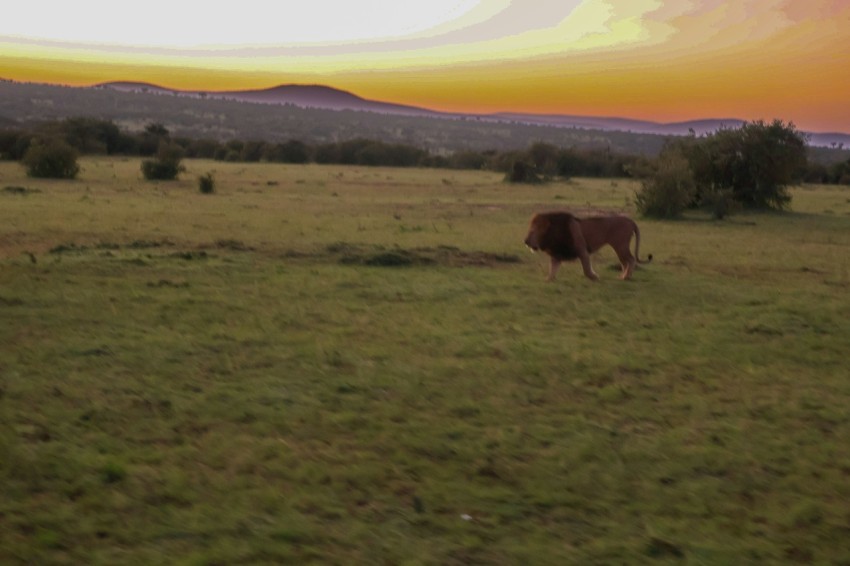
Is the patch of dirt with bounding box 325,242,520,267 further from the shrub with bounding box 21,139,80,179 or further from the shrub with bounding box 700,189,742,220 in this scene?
the shrub with bounding box 21,139,80,179

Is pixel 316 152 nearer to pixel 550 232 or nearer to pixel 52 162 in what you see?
pixel 52 162

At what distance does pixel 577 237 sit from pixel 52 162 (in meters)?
24.7

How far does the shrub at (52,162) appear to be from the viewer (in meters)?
31.4

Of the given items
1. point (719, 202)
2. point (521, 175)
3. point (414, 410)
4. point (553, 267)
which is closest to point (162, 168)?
point (521, 175)

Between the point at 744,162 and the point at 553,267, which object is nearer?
the point at 553,267

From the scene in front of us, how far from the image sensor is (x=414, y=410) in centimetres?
639

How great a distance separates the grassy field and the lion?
0.40 metres

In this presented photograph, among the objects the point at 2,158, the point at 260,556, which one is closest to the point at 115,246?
the point at 260,556

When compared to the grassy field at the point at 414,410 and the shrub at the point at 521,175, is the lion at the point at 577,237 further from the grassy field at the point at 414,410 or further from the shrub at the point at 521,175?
the shrub at the point at 521,175

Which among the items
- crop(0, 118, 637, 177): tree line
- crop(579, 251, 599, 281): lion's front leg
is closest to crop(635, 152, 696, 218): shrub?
crop(579, 251, 599, 281): lion's front leg

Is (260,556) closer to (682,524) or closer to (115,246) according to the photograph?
Answer: (682,524)

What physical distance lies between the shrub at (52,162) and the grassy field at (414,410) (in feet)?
60.2

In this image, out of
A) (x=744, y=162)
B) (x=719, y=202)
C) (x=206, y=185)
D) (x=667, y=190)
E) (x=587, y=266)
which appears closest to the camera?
(x=587, y=266)

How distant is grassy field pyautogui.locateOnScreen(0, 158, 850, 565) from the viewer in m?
4.41
